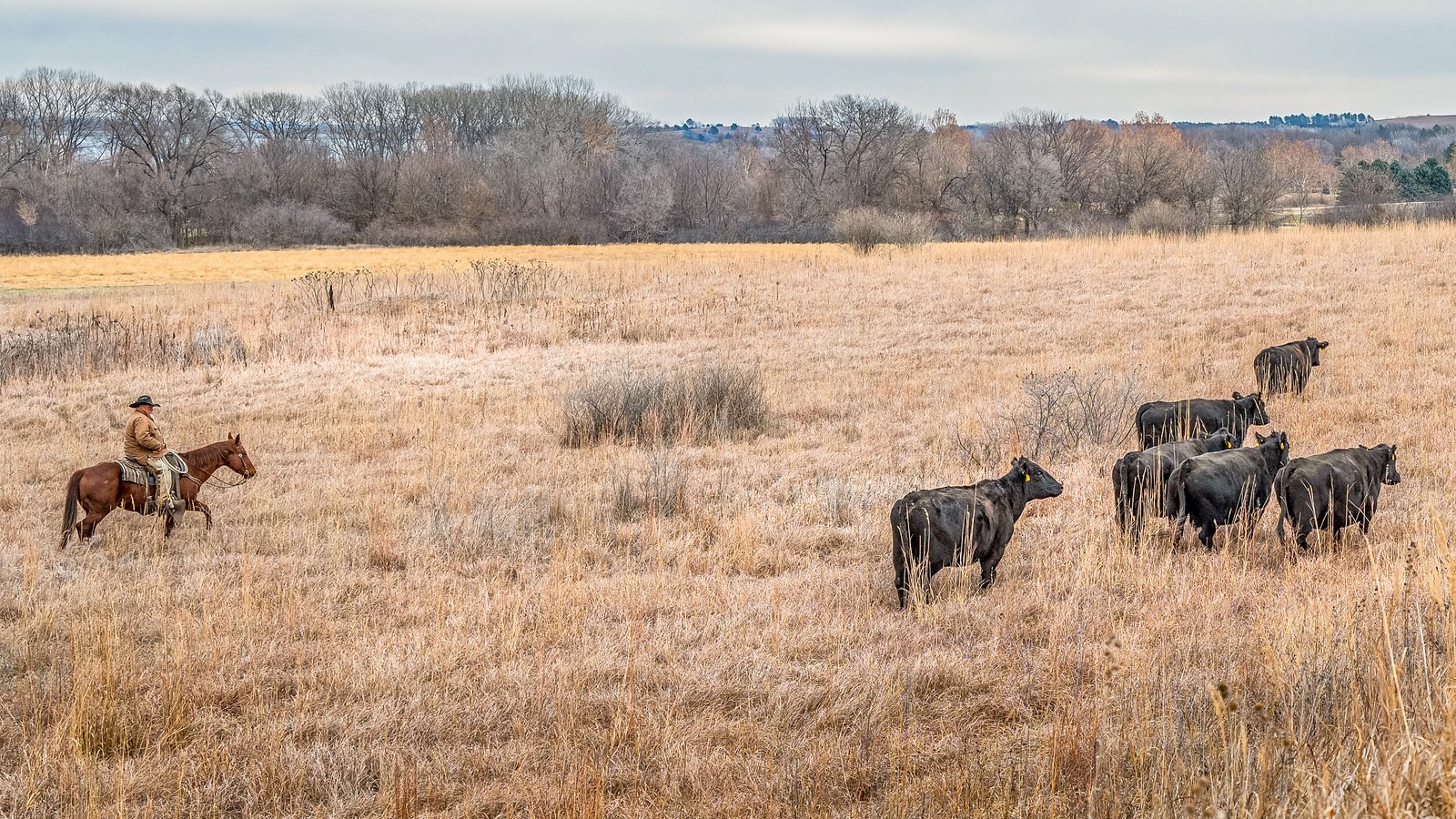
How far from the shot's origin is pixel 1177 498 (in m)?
7.23

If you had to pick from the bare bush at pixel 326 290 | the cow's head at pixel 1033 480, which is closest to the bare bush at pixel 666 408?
the cow's head at pixel 1033 480

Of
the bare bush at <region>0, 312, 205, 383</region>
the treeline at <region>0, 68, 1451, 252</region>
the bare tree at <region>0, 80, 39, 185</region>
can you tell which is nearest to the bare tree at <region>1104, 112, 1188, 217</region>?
the treeline at <region>0, 68, 1451, 252</region>

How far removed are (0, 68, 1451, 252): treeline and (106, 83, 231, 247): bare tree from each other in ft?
0.46

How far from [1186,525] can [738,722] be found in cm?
447

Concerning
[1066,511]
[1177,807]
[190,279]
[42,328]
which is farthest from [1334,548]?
[190,279]

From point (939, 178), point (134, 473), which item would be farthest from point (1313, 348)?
point (939, 178)

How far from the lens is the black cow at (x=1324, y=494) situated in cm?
689

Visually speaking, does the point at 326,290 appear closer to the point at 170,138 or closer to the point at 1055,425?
the point at 1055,425

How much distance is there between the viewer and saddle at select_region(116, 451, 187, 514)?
8695mm

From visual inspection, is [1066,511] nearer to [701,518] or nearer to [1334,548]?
[1334,548]

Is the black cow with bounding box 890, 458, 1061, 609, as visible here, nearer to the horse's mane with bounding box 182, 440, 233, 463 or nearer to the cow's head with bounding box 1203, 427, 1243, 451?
the cow's head with bounding box 1203, 427, 1243, 451

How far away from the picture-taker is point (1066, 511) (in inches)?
340

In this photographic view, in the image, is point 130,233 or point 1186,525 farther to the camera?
point 130,233

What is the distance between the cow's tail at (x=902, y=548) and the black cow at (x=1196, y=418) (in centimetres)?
439
